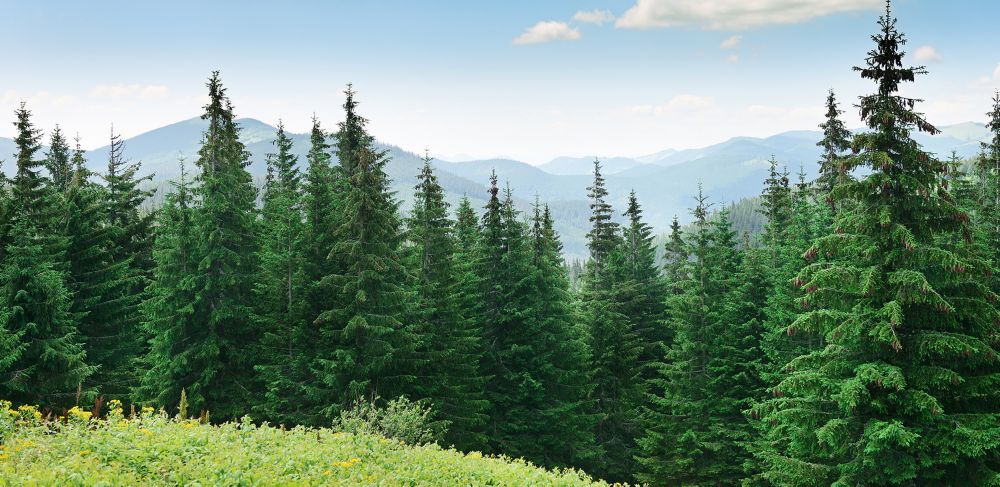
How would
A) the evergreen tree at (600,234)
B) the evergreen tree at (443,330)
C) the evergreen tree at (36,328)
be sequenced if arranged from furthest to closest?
the evergreen tree at (600,234) < the evergreen tree at (443,330) < the evergreen tree at (36,328)

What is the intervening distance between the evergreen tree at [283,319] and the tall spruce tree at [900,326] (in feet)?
58.2

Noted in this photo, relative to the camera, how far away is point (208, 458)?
32.2ft

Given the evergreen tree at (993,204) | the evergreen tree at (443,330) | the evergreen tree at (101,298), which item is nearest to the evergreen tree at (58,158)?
the evergreen tree at (101,298)

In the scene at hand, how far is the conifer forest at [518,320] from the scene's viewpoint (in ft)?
50.5

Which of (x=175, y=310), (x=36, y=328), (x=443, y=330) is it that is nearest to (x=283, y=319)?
(x=175, y=310)

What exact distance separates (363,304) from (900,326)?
56.9 ft

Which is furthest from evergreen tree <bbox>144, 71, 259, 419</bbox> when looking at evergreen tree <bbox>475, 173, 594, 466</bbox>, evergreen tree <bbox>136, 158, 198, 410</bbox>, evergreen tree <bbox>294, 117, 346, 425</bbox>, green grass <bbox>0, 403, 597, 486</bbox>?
green grass <bbox>0, 403, 597, 486</bbox>

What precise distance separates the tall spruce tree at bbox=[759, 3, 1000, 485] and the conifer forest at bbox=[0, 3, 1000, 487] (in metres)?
0.07

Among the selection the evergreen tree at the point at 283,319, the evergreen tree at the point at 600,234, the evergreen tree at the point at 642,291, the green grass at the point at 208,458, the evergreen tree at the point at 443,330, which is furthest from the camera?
the evergreen tree at the point at 600,234

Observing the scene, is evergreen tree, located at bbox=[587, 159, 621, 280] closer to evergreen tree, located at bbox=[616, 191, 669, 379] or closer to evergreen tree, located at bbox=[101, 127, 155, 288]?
evergreen tree, located at bbox=[616, 191, 669, 379]

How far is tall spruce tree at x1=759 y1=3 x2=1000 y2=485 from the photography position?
48.2 ft

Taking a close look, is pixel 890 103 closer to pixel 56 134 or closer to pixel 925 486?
pixel 925 486

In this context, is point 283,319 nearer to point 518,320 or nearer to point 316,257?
point 316,257

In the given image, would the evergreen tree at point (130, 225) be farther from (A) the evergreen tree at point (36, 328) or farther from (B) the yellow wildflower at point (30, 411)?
(B) the yellow wildflower at point (30, 411)
